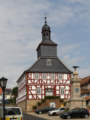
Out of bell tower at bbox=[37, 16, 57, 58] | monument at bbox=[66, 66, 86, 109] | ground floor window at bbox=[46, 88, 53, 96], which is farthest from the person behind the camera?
bell tower at bbox=[37, 16, 57, 58]

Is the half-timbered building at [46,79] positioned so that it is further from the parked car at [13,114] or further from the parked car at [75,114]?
the parked car at [13,114]

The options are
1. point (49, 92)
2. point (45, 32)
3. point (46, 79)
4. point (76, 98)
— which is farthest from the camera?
point (45, 32)

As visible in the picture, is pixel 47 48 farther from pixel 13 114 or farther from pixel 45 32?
pixel 13 114

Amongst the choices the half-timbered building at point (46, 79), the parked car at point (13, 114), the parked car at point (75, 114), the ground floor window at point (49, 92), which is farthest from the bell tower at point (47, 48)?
the parked car at point (13, 114)

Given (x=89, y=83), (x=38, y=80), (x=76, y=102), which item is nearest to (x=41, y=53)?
(x=38, y=80)

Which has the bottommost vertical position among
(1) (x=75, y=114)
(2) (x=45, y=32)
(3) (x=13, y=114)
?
(1) (x=75, y=114)

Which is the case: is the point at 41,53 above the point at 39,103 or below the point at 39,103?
above

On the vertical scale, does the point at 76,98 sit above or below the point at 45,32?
below

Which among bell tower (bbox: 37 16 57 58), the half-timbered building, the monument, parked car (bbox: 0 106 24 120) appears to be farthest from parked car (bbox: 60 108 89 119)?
bell tower (bbox: 37 16 57 58)

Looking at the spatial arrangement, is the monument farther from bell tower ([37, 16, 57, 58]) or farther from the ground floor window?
bell tower ([37, 16, 57, 58])

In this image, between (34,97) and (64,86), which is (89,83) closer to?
(64,86)

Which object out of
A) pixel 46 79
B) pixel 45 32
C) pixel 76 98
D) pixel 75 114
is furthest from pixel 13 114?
pixel 45 32

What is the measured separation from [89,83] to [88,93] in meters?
7.37

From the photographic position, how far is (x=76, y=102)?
33406 mm
